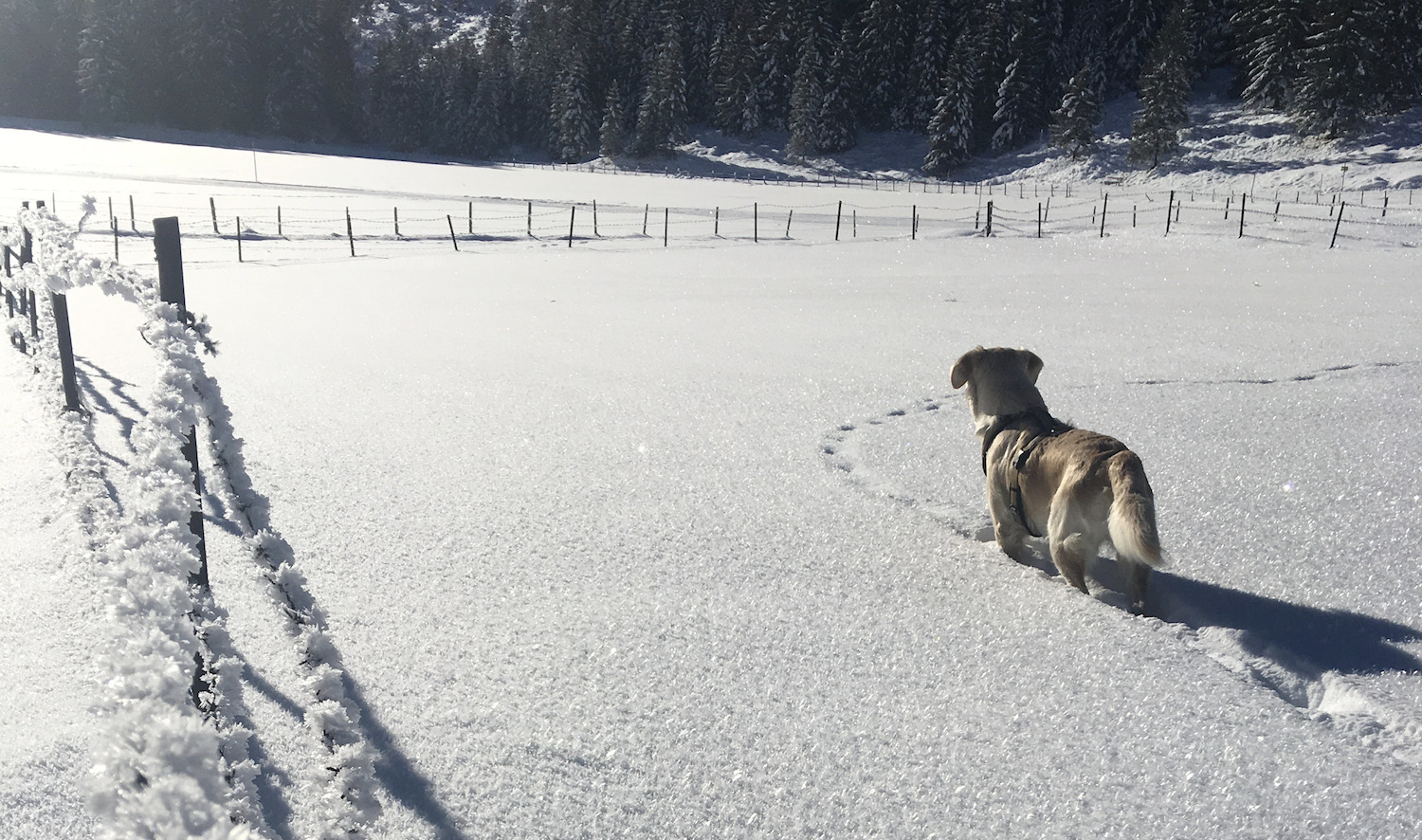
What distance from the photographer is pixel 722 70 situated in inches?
2761

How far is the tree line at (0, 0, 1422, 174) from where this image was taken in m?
50.4

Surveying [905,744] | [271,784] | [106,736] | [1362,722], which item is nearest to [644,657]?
[905,744]

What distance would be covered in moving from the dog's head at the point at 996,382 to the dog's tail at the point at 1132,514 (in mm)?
859

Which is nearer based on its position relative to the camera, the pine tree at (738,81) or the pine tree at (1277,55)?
the pine tree at (1277,55)

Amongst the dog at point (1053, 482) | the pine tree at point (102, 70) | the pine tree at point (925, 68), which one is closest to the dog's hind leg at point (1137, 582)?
the dog at point (1053, 482)

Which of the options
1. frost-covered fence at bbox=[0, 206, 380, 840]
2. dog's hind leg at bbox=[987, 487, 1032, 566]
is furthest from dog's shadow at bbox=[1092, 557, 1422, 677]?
frost-covered fence at bbox=[0, 206, 380, 840]

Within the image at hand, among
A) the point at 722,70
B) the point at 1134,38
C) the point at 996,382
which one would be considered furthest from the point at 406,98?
the point at 996,382

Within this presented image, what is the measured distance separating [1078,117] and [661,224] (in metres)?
37.2

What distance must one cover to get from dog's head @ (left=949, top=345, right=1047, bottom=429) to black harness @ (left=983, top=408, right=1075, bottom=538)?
67 mm

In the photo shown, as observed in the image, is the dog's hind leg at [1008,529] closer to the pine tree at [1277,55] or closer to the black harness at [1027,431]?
the black harness at [1027,431]

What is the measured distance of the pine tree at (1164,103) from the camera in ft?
163

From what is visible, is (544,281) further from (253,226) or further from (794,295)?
(253,226)

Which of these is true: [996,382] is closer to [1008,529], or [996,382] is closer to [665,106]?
[1008,529]

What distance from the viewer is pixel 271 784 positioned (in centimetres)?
206
